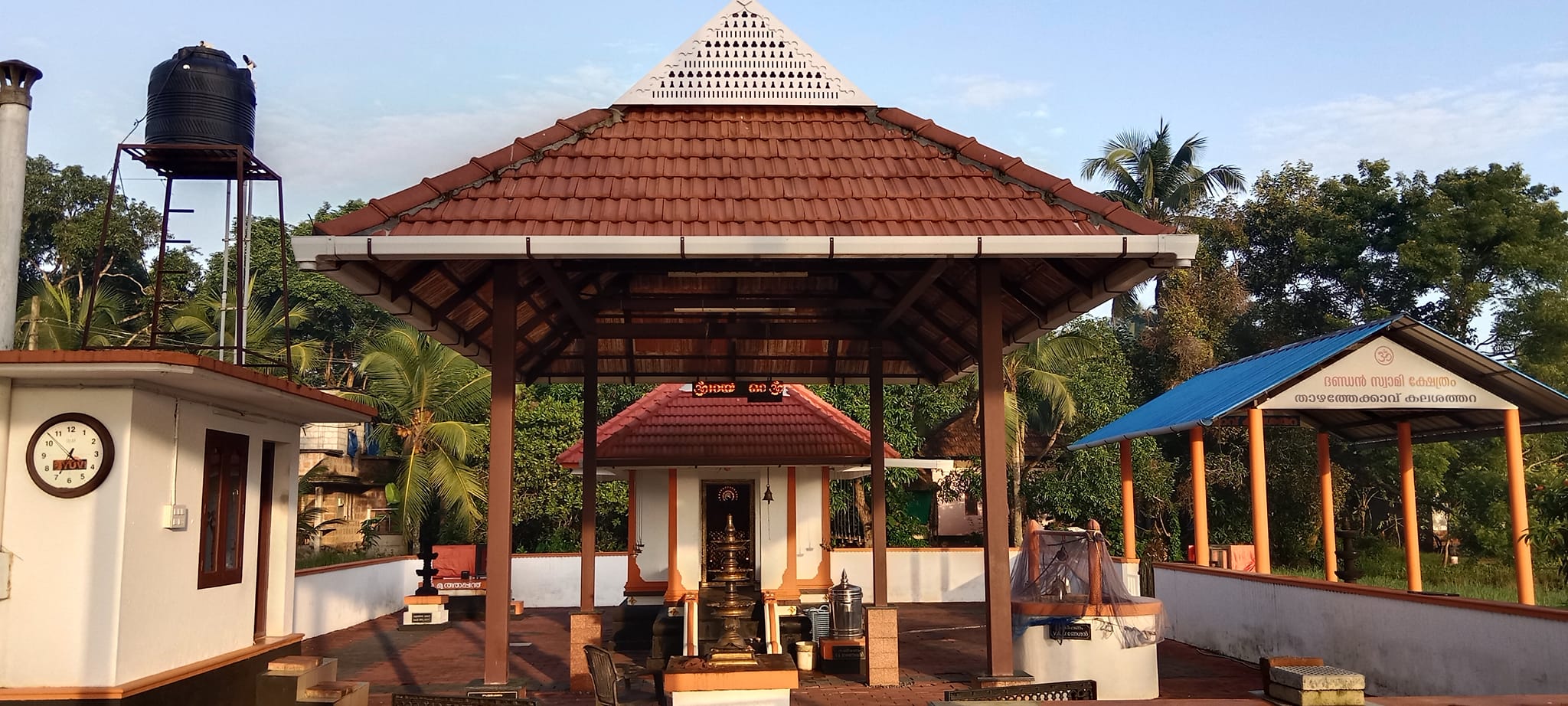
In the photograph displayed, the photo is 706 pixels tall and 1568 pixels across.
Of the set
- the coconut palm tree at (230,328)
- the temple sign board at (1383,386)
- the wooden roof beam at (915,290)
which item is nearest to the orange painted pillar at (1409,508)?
the temple sign board at (1383,386)

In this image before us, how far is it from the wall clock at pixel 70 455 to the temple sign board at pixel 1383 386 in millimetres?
11835

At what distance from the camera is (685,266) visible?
940 centimetres

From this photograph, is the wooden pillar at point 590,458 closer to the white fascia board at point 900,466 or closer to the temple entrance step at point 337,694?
the temple entrance step at point 337,694

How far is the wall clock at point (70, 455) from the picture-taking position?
7215 mm

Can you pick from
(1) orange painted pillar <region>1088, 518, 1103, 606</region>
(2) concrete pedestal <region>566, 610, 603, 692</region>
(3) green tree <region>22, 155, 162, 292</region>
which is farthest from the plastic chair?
(3) green tree <region>22, 155, 162, 292</region>

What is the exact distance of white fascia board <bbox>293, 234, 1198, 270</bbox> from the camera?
7.36m

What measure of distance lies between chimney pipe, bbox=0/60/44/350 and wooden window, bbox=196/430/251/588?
2009 millimetres

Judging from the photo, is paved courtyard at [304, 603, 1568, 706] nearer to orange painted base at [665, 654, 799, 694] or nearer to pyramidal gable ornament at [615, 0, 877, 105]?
orange painted base at [665, 654, 799, 694]

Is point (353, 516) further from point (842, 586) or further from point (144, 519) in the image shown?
point (144, 519)

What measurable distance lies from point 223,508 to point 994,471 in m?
6.11

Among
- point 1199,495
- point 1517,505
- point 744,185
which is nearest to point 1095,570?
point 744,185

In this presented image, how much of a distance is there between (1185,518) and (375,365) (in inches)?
884

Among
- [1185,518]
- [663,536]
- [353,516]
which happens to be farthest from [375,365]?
[1185,518]

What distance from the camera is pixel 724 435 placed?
53.7ft
